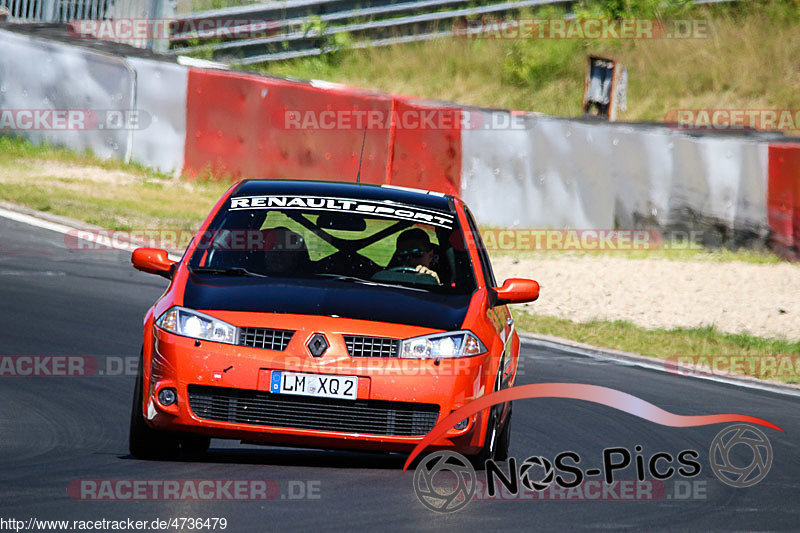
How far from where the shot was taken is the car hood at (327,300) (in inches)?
261

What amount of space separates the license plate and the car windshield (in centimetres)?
91

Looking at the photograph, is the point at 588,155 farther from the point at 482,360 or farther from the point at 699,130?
the point at 482,360

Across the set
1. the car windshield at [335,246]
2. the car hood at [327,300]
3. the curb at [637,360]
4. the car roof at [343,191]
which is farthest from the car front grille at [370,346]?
the curb at [637,360]

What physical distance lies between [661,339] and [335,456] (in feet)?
21.1

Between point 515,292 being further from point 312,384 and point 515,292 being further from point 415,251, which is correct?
point 312,384

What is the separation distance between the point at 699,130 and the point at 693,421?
27.5ft

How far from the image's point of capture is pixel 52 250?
48.9 feet

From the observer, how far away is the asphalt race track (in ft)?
19.2

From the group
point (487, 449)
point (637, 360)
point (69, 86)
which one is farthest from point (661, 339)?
point (69, 86)

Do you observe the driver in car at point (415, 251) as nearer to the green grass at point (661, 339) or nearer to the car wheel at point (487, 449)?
the car wheel at point (487, 449)

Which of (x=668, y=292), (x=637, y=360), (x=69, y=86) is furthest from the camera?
(x=69, y=86)

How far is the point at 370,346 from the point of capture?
6.50 m

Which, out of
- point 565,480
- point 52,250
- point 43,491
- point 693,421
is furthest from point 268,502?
point 52,250

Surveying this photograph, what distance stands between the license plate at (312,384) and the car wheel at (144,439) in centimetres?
71
